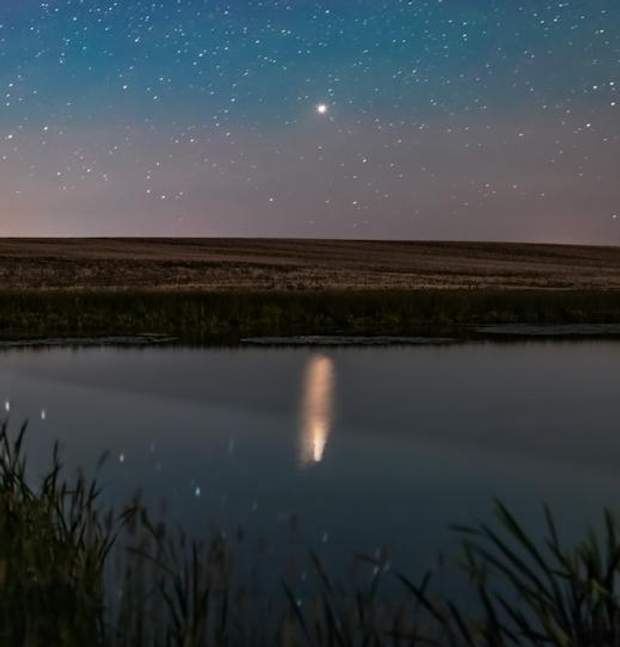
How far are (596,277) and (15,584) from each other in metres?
58.7

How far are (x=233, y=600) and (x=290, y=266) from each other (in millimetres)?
53467

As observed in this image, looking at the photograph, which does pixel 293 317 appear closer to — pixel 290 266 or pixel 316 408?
pixel 316 408

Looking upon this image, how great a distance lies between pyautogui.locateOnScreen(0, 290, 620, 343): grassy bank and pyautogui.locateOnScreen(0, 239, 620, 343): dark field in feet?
0.11

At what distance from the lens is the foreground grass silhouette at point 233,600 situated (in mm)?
3928

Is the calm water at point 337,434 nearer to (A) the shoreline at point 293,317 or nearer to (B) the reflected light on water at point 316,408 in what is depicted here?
(B) the reflected light on water at point 316,408

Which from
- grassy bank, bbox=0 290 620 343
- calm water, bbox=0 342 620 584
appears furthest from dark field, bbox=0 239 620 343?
calm water, bbox=0 342 620 584

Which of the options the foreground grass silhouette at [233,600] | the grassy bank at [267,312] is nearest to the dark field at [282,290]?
the grassy bank at [267,312]

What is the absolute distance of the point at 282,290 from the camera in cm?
3603

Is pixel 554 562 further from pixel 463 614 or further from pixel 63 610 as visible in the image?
pixel 63 610

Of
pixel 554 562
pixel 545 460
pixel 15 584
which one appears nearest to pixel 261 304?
pixel 545 460

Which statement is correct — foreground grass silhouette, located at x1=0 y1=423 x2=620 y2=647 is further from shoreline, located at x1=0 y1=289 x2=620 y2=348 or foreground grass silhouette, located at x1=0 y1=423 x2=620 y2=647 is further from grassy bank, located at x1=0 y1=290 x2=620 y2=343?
grassy bank, located at x1=0 y1=290 x2=620 y2=343

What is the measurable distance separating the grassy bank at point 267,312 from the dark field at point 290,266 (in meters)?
7.50

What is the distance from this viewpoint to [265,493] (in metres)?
9.07

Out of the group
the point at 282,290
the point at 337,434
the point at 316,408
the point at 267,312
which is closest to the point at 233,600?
the point at 337,434
